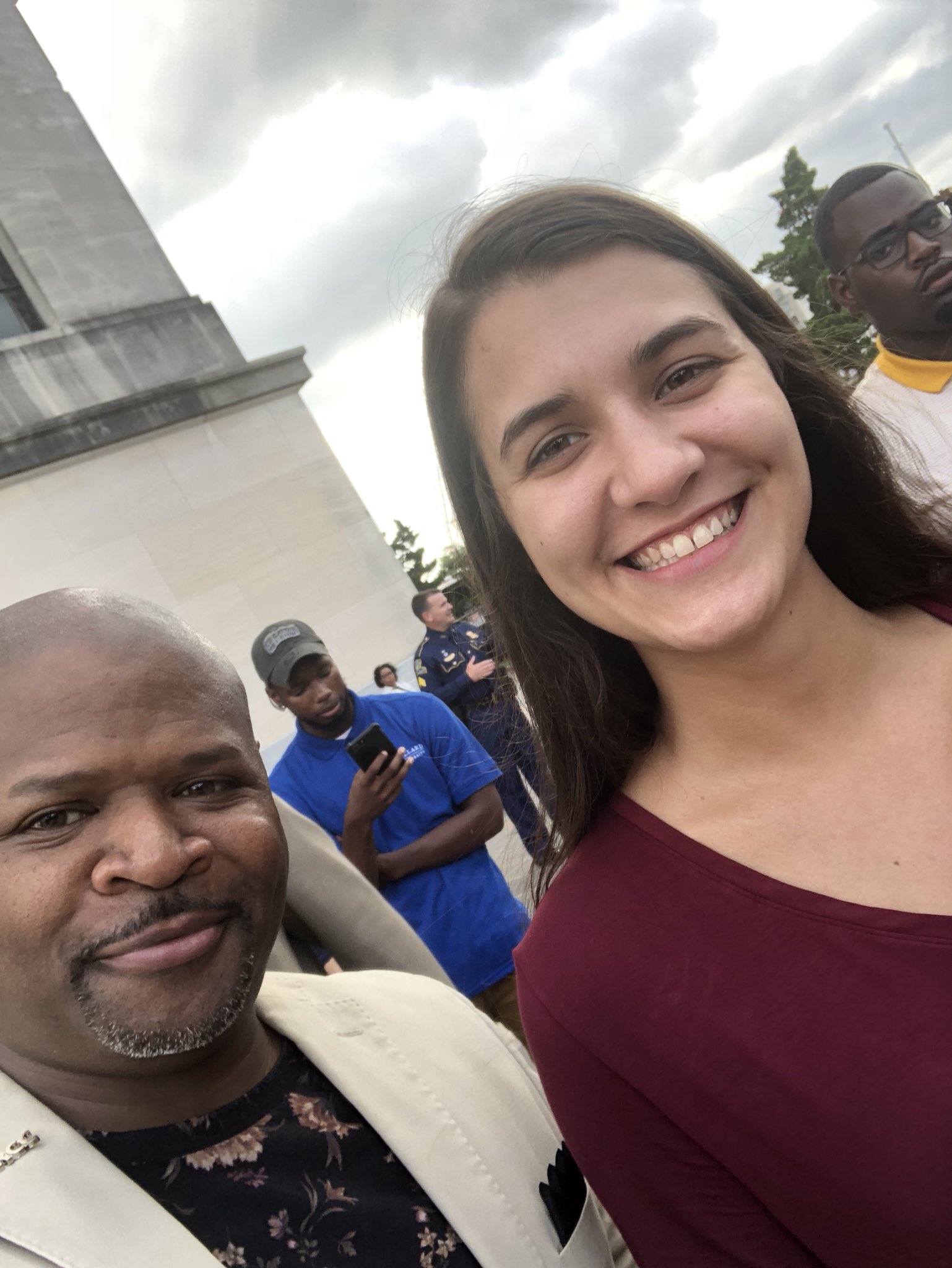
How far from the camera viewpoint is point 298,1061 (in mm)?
1445

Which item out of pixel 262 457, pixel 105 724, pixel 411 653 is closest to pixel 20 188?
pixel 262 457

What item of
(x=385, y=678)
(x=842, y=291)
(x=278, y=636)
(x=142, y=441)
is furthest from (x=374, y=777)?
(x=142, y=441)

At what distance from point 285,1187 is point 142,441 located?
26.0ft

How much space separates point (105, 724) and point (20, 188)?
9301 millimetres

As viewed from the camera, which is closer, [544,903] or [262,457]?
[544,903]

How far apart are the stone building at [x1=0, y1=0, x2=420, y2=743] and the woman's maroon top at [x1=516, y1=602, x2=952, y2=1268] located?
660 centimetres

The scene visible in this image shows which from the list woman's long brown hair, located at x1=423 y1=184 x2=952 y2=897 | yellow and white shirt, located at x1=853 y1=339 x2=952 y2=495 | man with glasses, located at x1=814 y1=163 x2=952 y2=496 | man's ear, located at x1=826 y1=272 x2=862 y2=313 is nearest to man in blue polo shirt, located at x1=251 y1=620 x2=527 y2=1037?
woman's long brown hair, located at x1=423 y1=184 x2=952 y2=897

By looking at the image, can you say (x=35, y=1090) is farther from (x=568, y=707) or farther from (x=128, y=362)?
(x=128, y=362)

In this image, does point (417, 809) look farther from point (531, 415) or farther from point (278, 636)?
point (531, 415)

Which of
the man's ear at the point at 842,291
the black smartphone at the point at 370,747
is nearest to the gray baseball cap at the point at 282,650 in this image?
the black smartphone at the point at 370,747

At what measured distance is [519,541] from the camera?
1.59 m

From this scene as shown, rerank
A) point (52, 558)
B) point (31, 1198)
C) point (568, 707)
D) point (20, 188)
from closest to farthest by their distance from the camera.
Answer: point (31, 1198) < point (568, 707) < point (52, 558) < point (20, 188)

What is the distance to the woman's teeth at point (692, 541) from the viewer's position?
1.28 metres

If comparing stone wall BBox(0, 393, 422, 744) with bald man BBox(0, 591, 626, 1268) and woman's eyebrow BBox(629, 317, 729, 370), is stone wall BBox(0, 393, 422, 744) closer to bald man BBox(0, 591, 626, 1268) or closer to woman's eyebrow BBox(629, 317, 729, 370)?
bald man BBox(0, 591, 626, 1268)
